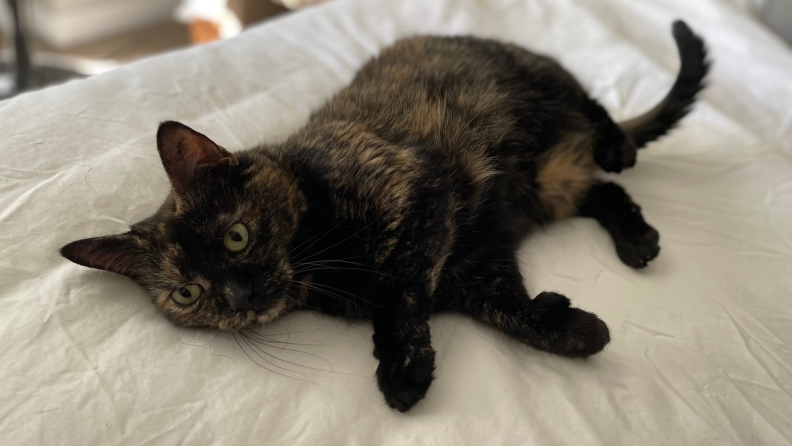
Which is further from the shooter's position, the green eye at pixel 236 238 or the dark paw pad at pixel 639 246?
the dark paw pad at pixel 639 246

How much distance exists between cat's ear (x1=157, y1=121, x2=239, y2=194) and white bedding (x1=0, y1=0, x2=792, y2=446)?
0.72 ft

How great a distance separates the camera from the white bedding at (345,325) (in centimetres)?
99

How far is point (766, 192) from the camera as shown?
5.14 feet

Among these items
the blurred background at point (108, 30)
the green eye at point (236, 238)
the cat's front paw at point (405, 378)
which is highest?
the green eye at point (236, 238)

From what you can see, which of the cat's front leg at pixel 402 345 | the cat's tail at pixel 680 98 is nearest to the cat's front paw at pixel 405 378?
the cat's front leg at pixel 402 345

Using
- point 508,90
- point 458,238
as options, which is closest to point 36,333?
point 458,238

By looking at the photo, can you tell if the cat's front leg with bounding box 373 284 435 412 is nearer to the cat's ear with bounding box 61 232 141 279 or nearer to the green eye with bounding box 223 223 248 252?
the green eye with bounding box 223 223 248 252

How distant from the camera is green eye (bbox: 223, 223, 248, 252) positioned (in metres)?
1.13

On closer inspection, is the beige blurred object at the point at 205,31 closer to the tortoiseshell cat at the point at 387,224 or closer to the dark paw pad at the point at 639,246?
the tortoiseshell cat at the point at 387,224

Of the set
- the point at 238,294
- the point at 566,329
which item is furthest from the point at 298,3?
the point at 566,329

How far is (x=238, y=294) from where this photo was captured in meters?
1.08

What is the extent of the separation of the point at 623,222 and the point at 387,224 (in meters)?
0.65

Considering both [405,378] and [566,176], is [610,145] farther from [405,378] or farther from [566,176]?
[405,378]

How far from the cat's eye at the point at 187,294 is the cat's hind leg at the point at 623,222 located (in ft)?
3.32
